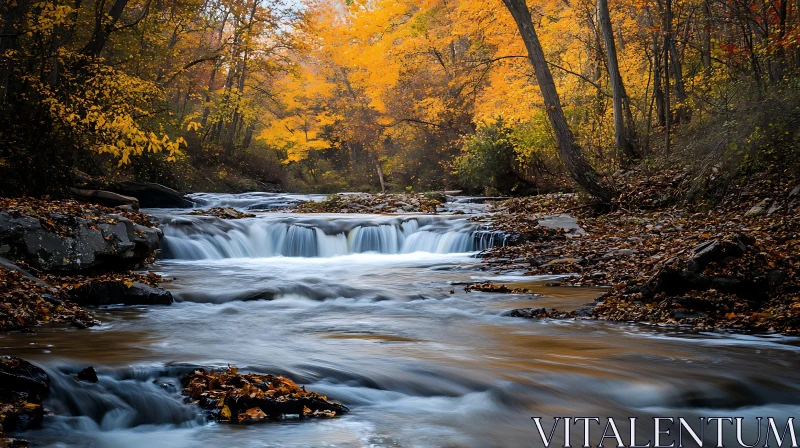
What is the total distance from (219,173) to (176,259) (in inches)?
655

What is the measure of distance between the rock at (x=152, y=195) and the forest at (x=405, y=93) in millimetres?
968

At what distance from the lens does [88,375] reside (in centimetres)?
440

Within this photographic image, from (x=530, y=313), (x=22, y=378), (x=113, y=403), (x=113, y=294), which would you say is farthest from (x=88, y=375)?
(x=530, y=313)

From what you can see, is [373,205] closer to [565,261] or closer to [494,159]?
[494,159]

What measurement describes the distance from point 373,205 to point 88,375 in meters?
16.5

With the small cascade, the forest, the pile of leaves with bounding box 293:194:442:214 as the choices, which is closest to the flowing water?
the small cascade

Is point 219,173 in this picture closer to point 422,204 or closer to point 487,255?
point 422,204

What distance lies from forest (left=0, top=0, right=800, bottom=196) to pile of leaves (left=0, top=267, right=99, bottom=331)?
3.96 m

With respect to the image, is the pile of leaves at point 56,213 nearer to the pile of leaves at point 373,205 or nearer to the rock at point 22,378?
the rock at point 22,378

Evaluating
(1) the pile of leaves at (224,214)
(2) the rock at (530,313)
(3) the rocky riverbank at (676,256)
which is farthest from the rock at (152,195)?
(2) the rock at (530,313)

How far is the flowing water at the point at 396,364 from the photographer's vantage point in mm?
3941

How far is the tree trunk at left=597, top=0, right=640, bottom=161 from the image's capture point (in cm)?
1609

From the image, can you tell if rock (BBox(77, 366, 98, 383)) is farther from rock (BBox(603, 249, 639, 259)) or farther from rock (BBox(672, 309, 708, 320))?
rock (BBox(603, 249, 639, 259))

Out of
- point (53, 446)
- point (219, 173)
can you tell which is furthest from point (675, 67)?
point (219, 173)
